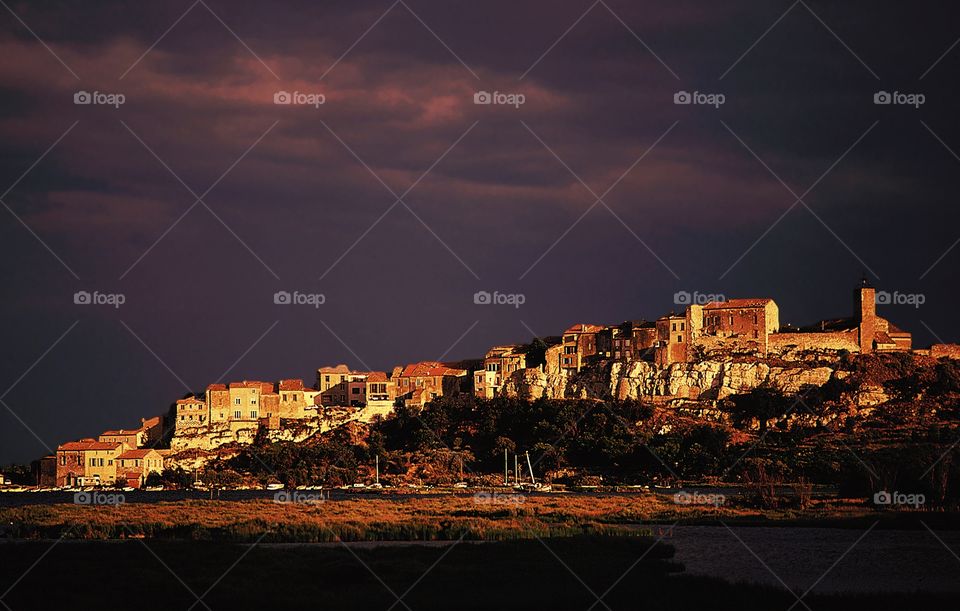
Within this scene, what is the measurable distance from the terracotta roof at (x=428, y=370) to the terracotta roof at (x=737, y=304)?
28376 millimetres

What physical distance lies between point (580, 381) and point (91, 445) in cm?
4803

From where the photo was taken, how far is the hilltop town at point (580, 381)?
107812 mm

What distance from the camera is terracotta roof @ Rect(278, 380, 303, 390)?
121 m

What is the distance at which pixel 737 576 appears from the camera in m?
Result: 35.9

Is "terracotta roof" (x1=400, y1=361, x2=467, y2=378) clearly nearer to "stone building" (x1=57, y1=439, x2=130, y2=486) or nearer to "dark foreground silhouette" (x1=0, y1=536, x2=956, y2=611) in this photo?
"stone building" (x1=57, y1=439, x2=130, y2=486)

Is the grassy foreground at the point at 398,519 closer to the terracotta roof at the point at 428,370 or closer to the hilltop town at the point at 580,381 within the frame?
the hilltop town at the point at 580,381

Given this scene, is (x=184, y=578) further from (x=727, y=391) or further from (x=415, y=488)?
(x=727, y=391)

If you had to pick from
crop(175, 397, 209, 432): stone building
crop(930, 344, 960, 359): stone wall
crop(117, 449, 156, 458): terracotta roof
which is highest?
crop(930, 344, 960, 359): stone wall

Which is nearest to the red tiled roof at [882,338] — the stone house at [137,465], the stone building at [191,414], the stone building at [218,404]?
the stone building at [218,404]

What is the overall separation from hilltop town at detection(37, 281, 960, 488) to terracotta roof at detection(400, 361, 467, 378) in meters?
1.47

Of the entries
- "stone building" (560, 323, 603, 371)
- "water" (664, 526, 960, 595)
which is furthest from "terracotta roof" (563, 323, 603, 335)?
"water" (664, 526, 960, 595)

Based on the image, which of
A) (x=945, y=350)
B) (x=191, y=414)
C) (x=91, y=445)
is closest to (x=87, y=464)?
(x=91, y=445)

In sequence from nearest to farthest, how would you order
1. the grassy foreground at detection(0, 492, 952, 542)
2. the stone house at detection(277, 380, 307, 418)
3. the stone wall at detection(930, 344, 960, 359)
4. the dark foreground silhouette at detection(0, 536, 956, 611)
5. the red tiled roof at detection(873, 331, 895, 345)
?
the dark foreground silhouette at detection(0, 536, 956, 611) < the grassy foreground at detection(0, 492, 952, 542) < the stone wall at detection(930, 344, 960, 359) < the red tiled roof at detection(873, 331, 895, 345) < the stone house at detection(277, 380, 307, 418)

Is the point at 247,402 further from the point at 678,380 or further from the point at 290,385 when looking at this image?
the point at 678,380
